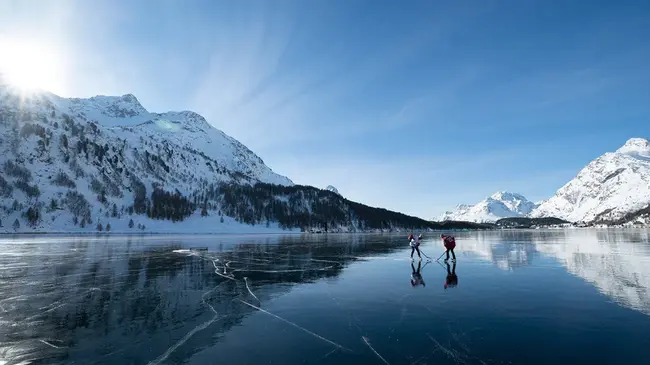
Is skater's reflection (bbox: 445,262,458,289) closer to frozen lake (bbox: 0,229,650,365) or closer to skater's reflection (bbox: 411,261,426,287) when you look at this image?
frozen lake (bbox: 0,229,650,365)

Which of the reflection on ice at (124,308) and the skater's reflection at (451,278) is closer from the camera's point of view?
the reflection on ice at (124,308)

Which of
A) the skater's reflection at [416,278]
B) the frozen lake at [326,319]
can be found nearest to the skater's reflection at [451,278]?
the frozen lake at [326,319]

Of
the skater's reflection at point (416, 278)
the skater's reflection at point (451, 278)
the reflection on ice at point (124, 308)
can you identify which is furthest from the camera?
the skater's reflection at point (416, 278)

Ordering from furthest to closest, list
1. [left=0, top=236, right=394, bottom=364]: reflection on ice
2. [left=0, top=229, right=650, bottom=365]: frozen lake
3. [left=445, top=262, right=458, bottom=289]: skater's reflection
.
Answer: [left=445, top=262, right=458, bottom=289]: skater's reflection
[left=0, top=236, right=394, bottom=364]: reflection on ice
[left=0, top=229, right=650, bottom=365]: frozen lake

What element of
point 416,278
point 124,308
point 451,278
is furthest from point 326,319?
point 451,278

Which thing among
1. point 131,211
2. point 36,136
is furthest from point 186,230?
point 36,136

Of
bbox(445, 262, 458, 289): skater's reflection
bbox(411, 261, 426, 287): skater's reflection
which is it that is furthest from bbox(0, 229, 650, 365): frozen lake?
bbox(411, 261, 426, 287): skater's reflection

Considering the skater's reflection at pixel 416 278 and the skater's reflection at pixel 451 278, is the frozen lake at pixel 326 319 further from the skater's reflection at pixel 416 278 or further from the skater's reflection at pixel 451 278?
the skater's reflection at pixel 416 278

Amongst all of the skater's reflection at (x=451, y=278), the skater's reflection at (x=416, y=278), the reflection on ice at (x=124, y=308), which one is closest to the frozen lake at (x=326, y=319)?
the reflection on ice at (x=124, y=308)

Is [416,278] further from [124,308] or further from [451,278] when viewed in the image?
[124,308]

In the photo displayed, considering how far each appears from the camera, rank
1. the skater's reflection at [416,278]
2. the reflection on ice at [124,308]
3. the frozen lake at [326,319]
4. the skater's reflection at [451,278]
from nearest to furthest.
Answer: the frozen lake at [326,319], the reflection on ice at [124,308], the skater's reflection at [451,278], the skater's reflection at [416,278]

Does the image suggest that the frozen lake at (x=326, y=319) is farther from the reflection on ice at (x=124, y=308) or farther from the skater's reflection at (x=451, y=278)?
the skater's reflection at (x=451, y=278)

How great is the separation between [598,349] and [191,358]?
9.66 meters

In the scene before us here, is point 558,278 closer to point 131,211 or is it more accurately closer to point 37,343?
point 37,343
